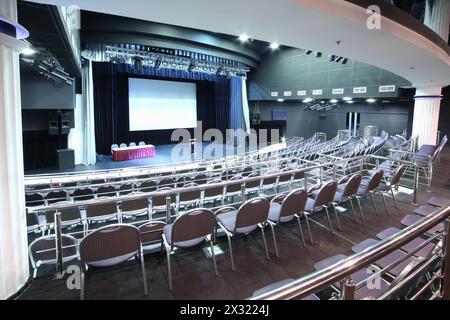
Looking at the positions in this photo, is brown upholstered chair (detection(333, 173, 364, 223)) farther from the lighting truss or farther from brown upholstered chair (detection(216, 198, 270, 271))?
the lighting truss

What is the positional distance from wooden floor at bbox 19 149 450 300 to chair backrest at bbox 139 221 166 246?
306mm

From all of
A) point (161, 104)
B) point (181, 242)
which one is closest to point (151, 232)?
point (181, 242)

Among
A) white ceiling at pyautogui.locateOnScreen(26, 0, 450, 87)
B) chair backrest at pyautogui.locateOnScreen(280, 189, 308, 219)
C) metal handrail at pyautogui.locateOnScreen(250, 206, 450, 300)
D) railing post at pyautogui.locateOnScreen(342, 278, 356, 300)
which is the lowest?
chair backrest at pyautogui.locateOnScreen(280, 189, 308, 219)

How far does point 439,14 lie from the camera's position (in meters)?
9.30

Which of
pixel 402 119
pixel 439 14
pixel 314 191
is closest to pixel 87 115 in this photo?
pixel 314 191

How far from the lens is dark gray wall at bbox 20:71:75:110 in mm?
8641

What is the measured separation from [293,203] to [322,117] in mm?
18211

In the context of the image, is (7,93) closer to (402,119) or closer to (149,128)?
(149,128)

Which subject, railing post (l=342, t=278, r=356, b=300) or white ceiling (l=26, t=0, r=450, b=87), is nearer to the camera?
railing post (l=342, t=278, r=356, b=300)

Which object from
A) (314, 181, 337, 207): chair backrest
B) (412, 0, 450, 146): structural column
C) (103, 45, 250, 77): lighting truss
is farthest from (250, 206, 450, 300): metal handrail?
(103, 45, 250, 77): lighting truss

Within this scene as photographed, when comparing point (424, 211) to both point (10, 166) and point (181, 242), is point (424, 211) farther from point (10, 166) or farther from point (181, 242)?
point (10, 166)

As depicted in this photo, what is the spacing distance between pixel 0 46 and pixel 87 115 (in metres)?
10.4

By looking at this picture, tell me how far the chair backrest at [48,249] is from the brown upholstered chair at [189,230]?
3.73 feet

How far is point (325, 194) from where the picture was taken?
4086 millimetres
